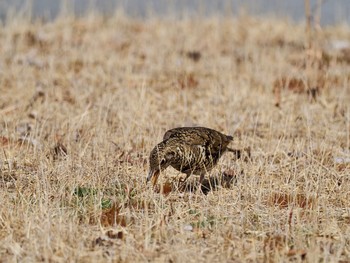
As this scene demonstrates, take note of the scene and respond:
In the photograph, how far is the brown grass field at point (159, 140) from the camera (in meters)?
4.89

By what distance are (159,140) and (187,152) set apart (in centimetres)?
174

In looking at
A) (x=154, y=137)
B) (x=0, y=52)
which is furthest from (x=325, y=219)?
(x=0, y=52)

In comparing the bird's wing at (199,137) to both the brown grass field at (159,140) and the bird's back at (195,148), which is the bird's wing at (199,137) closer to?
the bird's back at (195,148)

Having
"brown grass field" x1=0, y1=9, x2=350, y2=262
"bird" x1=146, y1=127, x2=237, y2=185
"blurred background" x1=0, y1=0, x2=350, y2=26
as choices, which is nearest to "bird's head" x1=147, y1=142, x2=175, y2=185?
"bird" x1=146, y1=127, x2=237, y2=185

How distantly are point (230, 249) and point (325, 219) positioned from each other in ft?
3.17

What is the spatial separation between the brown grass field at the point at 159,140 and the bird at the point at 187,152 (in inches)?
7.9

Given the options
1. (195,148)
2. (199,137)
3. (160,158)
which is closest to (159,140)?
(199,137)

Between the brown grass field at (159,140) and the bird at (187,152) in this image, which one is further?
the bird at (187,152)

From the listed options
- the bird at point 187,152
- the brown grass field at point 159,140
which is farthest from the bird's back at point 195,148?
the brown grass field at point 159,140

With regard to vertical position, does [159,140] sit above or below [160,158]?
below

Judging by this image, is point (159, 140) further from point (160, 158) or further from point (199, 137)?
point (160, 158)

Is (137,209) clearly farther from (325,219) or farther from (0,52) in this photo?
(0,52)

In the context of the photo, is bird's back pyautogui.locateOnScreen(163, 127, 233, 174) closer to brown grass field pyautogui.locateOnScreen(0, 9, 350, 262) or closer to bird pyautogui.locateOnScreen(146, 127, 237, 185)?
bird pyautogui.locateOnScreen(146, 127, 237, 185)

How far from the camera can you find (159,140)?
7.57 meters
